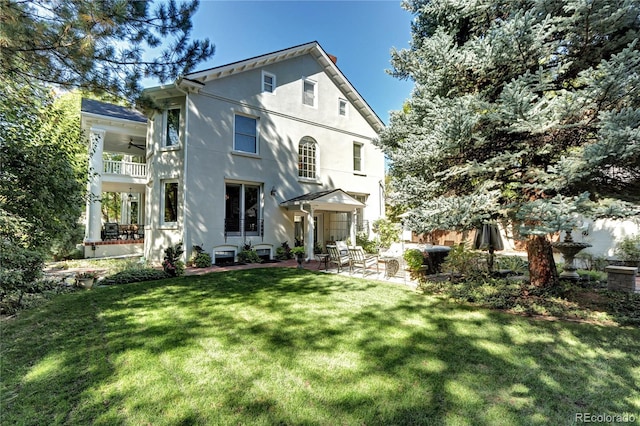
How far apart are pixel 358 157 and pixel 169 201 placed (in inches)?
427

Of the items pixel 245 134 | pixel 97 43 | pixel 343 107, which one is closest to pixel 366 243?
pixel 343 107

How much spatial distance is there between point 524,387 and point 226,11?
11.9 meters

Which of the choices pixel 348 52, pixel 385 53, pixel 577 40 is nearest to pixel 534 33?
pixel 577 40

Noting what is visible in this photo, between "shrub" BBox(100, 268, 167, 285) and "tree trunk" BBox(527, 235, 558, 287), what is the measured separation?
408 inches

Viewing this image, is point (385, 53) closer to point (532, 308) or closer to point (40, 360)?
point (532, 308)

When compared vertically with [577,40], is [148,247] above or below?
below

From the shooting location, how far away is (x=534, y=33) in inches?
195

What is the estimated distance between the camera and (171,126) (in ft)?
40.9

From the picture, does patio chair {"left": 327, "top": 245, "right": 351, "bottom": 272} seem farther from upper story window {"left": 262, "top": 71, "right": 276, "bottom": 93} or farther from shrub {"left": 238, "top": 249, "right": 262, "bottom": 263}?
upper story window {"left": 262, "top": 71, "right": 276, "bottom": 93}

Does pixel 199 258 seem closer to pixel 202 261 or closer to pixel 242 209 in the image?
pixel 202 261

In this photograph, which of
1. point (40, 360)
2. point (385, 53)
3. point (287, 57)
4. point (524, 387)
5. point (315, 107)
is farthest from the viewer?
point (315, 107)

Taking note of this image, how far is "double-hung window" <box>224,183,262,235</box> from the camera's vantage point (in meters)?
12.8

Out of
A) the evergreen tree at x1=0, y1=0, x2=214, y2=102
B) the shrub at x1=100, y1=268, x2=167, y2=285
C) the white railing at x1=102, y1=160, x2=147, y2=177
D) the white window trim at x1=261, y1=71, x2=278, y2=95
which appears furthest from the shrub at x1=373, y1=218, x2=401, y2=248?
the white railing at x1=102, y1=160, x2=147, y2=177

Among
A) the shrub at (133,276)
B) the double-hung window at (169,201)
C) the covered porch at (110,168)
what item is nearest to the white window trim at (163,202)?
the double-hung window at (169,201)
